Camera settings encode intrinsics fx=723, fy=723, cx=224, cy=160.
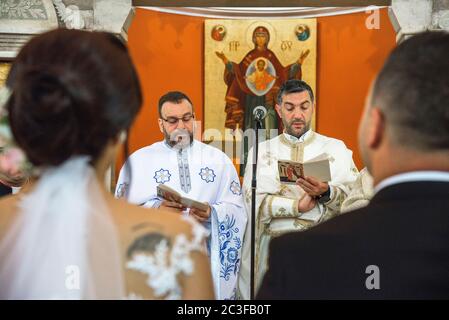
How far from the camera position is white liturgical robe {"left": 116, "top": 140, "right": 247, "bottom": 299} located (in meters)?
4.97

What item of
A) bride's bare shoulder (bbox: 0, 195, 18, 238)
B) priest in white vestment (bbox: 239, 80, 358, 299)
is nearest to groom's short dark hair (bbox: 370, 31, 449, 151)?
bride's bare shoulder (bbox: 0, 195, 18, 238)

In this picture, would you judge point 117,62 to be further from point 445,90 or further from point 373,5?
point 373,5

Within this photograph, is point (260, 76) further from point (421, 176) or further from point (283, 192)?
point (421, 176)

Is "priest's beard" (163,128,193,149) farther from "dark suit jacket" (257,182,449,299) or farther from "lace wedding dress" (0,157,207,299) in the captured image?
"dark suit jacket" (257,182,449,299)

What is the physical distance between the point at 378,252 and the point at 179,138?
4.03 meters

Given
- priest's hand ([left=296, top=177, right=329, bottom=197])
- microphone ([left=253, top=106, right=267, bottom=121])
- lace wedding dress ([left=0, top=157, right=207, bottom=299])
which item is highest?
lace wedding dress ([left=0, top=157, right=207, bottom=299])

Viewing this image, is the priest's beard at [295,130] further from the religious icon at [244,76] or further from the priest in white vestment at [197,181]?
the religious icon at [244,76]

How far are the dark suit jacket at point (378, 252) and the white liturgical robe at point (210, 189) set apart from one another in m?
3.53

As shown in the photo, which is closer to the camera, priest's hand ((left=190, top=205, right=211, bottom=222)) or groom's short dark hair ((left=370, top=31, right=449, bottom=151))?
groom's short dark hair ((left=370, top=31, right=449, bottom=151))

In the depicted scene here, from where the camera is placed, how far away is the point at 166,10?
21.4 feet

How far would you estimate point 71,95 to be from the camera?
4.58 feet

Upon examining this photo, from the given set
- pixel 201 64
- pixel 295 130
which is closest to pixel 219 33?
pixel 201 64

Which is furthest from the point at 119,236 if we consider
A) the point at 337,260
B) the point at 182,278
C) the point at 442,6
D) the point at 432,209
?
the point at 442,6

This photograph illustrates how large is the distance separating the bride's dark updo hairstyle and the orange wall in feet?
16.2
